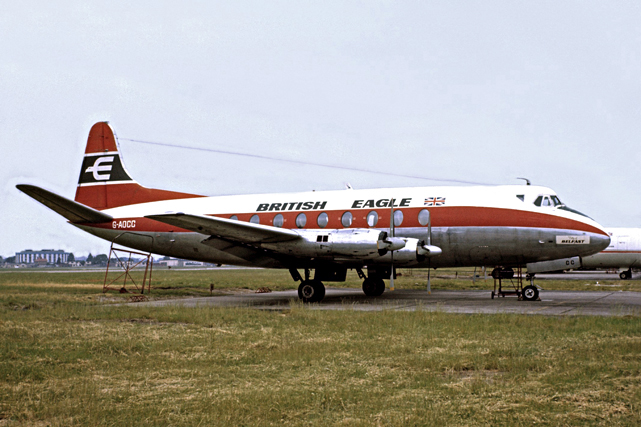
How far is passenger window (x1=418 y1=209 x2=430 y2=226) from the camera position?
20.8 metres

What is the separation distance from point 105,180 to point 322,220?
12.2m

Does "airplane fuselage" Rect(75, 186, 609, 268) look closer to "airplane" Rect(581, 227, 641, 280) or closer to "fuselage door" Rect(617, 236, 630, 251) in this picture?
"airplane" Rect(581, 227, 641, 280)

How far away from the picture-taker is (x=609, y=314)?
15.4 meters

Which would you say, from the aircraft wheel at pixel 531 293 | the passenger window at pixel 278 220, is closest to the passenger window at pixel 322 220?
the passenger window at pixel 278 220

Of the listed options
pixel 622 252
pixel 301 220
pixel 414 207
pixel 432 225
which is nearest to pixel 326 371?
pixel 432 225

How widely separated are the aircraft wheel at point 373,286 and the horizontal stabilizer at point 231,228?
631 cm

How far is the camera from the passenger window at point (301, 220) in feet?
74.4

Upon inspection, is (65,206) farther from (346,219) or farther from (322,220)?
(346,219)

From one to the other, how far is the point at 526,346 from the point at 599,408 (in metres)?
4.07

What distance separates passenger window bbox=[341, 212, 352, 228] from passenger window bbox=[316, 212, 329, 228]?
2.33 feet

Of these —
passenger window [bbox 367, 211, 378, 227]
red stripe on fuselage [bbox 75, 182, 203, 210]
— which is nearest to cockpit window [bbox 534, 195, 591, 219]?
passenger window [bbox 367, 211, 378, 227]

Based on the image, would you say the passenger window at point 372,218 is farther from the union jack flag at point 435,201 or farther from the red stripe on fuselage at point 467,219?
the union jack flag at point 435,201

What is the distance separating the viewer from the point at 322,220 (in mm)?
22250

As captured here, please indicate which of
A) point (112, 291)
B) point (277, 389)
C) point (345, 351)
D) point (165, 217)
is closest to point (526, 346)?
point (345, 351)
